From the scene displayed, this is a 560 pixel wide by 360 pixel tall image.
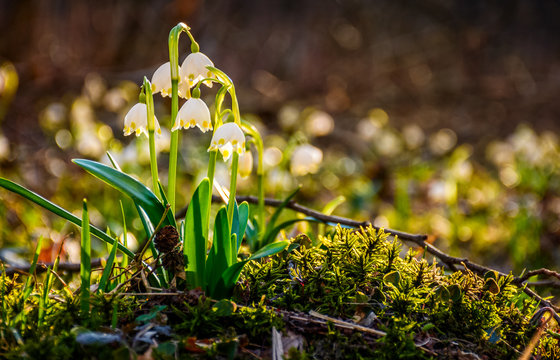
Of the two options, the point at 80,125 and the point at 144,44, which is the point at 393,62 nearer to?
the point at 144,44

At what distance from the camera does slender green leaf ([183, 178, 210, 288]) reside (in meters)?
1.26

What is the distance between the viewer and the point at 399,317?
1232 mm

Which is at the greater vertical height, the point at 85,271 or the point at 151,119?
the point at 151,119

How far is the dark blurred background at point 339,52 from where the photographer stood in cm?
657

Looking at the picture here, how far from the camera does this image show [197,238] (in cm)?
128

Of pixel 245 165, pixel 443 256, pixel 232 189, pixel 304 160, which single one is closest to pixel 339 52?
pixel 304 160

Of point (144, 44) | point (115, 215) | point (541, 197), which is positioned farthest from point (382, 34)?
point (115, 215)

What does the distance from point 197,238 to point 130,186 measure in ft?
0.81

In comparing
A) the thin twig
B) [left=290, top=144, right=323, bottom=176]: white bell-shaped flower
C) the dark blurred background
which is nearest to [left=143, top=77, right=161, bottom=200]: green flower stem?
the thin twig

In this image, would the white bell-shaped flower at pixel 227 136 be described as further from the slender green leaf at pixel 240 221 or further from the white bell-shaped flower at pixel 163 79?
the slender green leaf at pixel 240 221

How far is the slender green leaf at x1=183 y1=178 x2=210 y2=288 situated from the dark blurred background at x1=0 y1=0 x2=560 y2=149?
5.39 metres

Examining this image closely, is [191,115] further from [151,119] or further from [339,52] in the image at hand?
[339,52]

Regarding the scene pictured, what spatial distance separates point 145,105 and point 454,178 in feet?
8.89

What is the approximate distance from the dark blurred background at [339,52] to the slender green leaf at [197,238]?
17.7 feet
